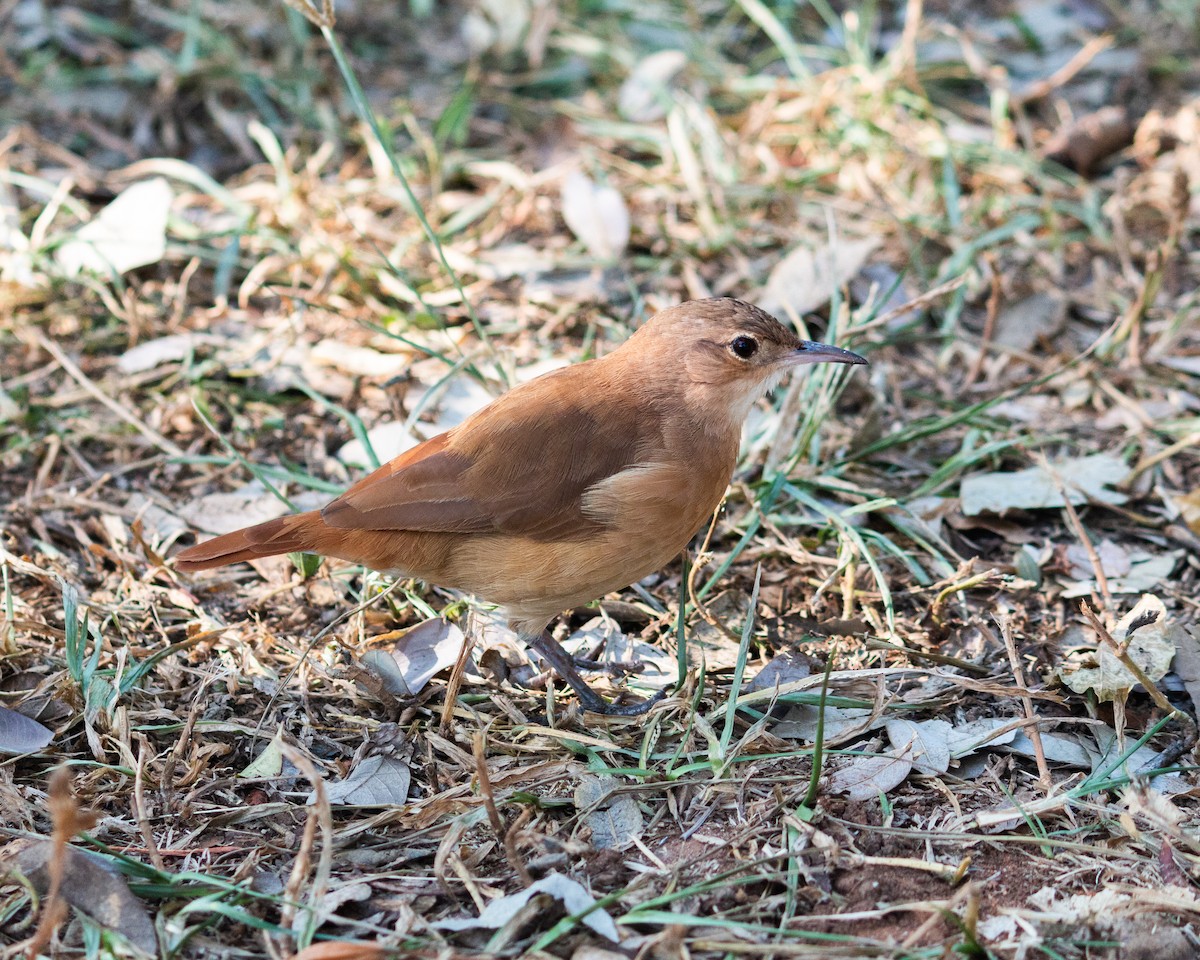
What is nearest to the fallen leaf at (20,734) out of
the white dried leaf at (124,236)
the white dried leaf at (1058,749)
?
the white dried leaf at (124,236)

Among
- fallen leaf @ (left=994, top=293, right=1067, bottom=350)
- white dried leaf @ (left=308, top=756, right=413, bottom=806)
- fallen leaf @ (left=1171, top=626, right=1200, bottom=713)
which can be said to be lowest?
white dried leaf @ (left=308, top=756, right=413, bottom=806)

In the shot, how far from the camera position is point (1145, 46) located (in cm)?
747

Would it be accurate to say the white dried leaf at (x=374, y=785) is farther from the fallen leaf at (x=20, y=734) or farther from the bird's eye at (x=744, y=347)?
the bird's eye at (x=744, y=347)

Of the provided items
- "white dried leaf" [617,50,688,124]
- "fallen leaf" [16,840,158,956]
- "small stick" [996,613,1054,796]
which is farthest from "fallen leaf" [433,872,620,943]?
"white dried leaf" [617,50,688,124]

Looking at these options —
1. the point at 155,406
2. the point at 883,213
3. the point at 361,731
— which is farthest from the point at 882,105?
the point at 361,731

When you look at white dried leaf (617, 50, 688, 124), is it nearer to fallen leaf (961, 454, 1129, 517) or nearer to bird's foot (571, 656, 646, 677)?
Answer: fallen leaf (961, 454, 1129, 517)

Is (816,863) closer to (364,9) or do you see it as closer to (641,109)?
(641,109)

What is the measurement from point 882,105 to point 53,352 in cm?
431

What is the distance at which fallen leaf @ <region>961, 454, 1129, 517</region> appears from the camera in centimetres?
467

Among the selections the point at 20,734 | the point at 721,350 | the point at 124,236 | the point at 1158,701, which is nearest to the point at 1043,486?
the point at 1158,701

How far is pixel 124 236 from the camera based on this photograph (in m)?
5.84

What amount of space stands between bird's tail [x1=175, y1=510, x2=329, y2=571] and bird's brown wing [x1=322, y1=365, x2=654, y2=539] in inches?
3.2

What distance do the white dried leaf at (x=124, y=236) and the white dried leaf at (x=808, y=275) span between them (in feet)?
9.00

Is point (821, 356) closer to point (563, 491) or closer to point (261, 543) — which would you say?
point (563, 491)
